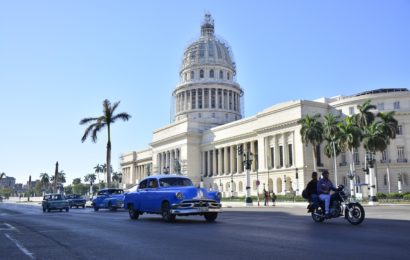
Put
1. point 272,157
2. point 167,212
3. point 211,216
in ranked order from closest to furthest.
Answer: point 167,212, point 211,216, point 272,157

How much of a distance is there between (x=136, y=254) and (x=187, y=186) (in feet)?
28.9

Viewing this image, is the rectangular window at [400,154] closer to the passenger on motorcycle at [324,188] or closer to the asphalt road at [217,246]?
the passenger on motorcycle at [324,188]

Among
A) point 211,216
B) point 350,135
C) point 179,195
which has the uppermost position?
point 350,135

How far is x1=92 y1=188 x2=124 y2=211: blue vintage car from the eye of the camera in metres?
32.4

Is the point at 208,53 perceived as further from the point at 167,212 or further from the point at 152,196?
the point at 167,212

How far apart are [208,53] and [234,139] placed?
35.3 meters

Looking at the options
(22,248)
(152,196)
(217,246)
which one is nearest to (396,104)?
(152,196)

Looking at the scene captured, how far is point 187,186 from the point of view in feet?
54.4

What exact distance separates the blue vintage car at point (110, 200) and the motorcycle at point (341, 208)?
2088 centimetres

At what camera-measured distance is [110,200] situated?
107ft

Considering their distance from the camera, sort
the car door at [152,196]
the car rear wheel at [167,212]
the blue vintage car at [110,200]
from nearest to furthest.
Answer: the car rear wheel at [167,212], the car door at [152,196], the blue vintage car at [110,200]

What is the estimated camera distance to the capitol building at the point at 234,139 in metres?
63.3

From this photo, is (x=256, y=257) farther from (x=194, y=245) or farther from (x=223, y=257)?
(x=194, y=245)

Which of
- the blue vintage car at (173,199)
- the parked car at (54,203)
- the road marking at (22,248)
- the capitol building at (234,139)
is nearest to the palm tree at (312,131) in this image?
the capitol building at (234,139)
